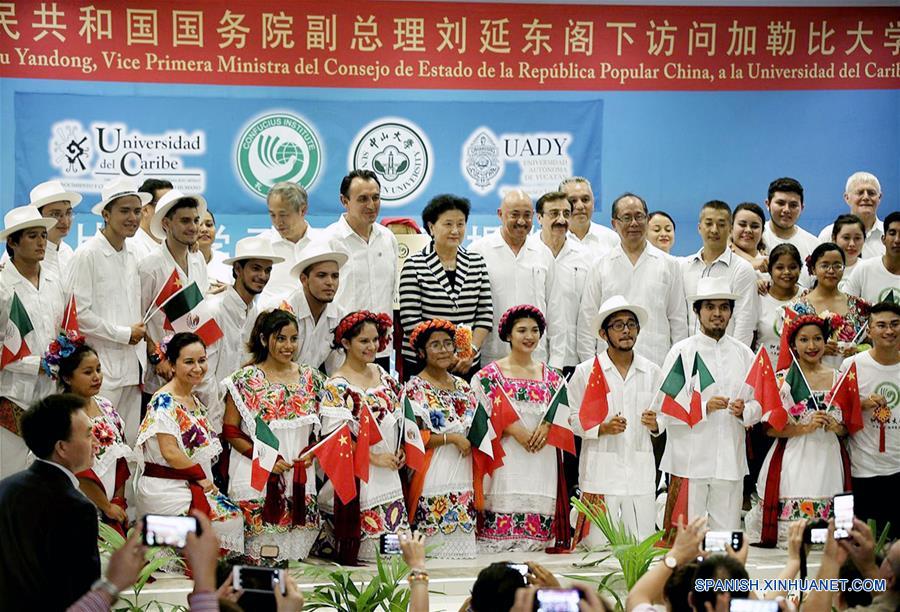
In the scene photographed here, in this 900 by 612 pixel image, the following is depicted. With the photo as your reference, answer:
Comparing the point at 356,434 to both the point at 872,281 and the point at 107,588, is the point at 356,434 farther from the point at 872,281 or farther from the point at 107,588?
the point at 872,281

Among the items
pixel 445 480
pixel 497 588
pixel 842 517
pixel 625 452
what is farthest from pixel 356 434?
pixel 842 517

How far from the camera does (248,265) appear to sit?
618 centimetres

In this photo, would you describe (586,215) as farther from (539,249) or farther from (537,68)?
(537,68)

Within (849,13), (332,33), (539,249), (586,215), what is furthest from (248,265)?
(849,13)

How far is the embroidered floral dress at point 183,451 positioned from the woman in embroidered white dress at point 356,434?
0.51m

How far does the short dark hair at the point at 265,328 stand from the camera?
588 centimetres

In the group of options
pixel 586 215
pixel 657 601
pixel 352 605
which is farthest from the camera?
pixel 586 215

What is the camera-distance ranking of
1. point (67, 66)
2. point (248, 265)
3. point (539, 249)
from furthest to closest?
point (67, 66), point (539, 249), point (248, 265)

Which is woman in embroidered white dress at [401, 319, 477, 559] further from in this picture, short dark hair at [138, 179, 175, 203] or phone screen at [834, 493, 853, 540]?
phone screen at [834, 493, 853, 540]

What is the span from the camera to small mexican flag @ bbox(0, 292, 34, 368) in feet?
18.9

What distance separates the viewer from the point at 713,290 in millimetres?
6500

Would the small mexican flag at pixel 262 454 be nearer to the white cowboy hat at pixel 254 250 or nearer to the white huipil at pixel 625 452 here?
the white cowboy hat at pixel 254 250

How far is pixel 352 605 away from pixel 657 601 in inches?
57.2

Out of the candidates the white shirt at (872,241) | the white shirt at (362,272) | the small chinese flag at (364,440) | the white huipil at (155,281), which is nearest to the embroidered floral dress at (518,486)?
the small chinese flag at (364,440)
